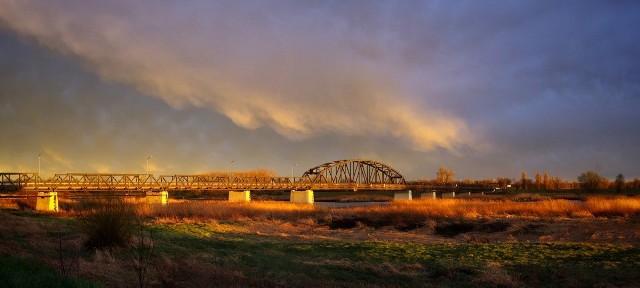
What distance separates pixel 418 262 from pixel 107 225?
1240 centimetres

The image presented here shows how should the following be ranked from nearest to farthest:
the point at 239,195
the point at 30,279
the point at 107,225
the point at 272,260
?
the point at 30,279 < the point at 107,225 < the point at 272,260 < the point at 239,195

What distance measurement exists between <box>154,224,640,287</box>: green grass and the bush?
1.86 metres

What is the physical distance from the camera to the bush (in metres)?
19.5

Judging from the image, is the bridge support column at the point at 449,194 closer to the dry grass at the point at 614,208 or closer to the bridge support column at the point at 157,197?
the bridge support column at the point at 157,197

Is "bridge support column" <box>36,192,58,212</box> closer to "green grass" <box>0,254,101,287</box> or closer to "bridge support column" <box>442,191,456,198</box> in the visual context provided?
"green grass" <box>0,254,101,287</box>

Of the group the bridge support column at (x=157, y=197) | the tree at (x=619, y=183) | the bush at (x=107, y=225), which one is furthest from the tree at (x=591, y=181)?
the bush at (x=107, y=225)

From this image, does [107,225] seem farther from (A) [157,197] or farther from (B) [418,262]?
(A) [157,197]

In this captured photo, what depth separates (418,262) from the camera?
2062cm

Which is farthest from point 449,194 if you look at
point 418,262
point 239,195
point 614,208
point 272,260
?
point 272,260

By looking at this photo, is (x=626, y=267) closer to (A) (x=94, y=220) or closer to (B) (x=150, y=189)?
(A) (x=94, y=220)

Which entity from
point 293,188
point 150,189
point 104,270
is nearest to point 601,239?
point 104,270

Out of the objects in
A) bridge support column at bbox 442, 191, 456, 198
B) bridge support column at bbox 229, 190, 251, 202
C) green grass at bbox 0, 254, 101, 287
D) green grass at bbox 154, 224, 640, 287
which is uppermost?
green grass at bbox 0, 254, 101, 287

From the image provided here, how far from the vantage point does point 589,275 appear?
16781 mm

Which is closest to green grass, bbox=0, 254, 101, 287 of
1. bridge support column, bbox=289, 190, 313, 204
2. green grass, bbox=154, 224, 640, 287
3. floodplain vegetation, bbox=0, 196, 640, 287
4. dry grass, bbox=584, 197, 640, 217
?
floodplain vegetation, bbox=0, 196, 640, 287
